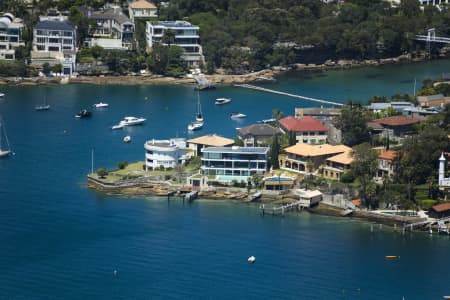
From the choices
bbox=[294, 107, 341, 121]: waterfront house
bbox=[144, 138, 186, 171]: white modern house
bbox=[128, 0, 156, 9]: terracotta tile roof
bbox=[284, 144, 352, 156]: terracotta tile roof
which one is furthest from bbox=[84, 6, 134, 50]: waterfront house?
bbox=[284, 144, 352, 156]: terracotta tile roof

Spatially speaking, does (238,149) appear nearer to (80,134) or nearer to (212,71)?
(80,134)

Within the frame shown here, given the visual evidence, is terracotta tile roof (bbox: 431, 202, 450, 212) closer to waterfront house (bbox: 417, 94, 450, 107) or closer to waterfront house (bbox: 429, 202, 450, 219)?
waterfront house (bbox: 429, 202, 450, 219)

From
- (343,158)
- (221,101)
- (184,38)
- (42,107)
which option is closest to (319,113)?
(343,158)

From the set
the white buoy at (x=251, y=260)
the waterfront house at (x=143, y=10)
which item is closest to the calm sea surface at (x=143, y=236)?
the white buoy at (x=251, y=260)

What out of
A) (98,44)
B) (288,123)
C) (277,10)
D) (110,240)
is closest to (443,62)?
(277,10)

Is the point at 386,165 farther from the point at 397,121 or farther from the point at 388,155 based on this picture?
the point at 397,121
